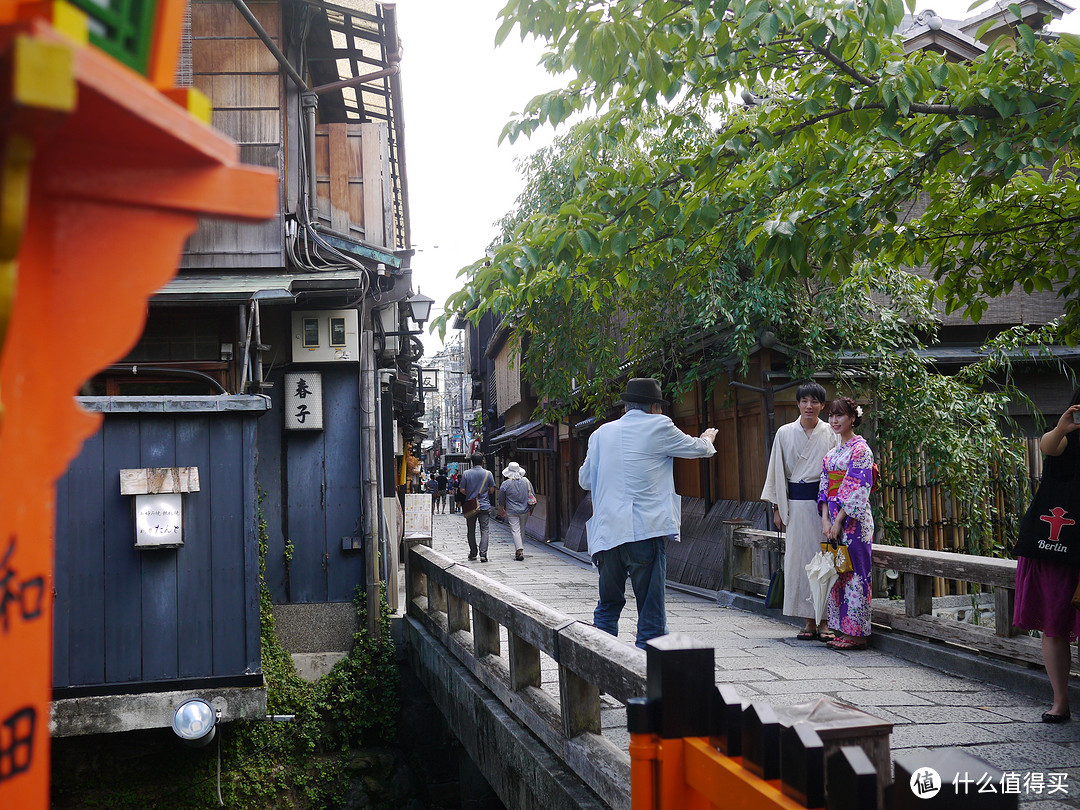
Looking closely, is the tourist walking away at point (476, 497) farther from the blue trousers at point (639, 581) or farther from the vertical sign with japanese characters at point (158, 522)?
the blue trousers at point (639, 581)

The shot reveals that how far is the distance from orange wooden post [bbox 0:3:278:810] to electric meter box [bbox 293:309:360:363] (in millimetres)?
8741

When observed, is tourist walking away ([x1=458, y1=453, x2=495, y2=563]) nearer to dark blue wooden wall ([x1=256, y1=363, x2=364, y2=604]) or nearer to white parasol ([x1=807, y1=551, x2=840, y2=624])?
dark blue wooden wall ([x1=256, y1=363, x2=364, y2=604])

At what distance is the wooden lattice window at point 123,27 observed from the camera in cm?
118

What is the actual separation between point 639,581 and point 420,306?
8890 millimetres

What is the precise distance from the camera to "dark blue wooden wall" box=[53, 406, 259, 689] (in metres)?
7.03

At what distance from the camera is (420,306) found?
13297mm

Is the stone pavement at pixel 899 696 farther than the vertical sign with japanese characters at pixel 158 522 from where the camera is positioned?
No

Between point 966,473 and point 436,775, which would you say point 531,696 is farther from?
point 966,473

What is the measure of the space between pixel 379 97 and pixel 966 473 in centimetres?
1029

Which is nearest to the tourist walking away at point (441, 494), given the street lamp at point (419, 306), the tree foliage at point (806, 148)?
the street lamp at point (419, 306)

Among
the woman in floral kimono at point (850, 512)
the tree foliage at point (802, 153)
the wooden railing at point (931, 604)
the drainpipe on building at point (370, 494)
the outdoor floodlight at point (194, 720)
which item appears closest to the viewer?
the tree foliage at point (802, 153)

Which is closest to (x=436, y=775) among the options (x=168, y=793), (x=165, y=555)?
(x=168, y=793)

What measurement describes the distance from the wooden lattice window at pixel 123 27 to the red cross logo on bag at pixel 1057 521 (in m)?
4.72

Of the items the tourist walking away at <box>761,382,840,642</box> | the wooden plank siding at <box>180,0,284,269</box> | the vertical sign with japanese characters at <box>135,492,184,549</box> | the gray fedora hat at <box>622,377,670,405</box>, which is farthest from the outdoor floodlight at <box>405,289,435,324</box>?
the gray fedora hat at <box>622,377,670,405</box>
